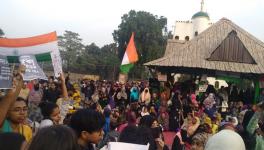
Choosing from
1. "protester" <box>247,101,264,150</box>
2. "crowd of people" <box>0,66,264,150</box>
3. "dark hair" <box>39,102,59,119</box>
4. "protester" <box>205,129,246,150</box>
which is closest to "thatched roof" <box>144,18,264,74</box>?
"crowd of people" <box>0,66,264,150</box>

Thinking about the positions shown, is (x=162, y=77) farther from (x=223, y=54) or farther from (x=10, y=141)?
(x=10, y=141)

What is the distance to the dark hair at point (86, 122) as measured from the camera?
11.3 ft

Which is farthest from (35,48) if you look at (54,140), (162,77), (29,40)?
(162,77)

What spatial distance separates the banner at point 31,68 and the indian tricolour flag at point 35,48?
7 centimetres

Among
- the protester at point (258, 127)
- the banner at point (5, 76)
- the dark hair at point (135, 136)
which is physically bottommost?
the protester at point (258, 127)

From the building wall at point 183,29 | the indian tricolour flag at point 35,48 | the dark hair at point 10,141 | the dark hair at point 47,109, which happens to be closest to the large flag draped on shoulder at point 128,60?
the indian tricolour flag at point 35,48

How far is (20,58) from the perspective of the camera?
6.31m

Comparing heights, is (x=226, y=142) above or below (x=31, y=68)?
below

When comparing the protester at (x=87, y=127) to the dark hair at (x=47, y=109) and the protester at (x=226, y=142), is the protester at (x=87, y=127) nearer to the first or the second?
the protester at (x=226, y=142)

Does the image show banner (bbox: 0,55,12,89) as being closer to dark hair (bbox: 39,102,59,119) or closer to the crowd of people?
the crowd of people

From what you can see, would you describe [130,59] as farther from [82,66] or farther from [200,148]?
[82,66]

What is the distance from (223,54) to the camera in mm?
21109

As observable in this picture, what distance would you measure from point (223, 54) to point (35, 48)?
15375mm

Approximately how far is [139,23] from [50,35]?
62.4m
